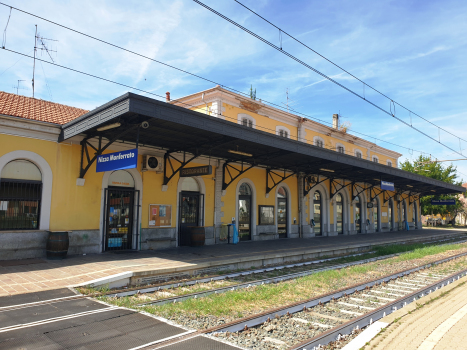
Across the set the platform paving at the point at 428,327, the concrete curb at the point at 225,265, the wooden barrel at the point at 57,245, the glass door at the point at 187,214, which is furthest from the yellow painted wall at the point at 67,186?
the platform paving at the point at 428,327

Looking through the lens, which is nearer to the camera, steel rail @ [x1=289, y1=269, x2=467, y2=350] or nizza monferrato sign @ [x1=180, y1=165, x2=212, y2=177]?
steel rail @ [x1=289, y1=269, x2=467, y2=350]

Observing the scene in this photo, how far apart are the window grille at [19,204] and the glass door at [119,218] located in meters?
2.15

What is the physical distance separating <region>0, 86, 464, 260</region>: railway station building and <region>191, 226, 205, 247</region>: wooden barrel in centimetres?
12

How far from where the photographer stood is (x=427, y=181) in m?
24.6

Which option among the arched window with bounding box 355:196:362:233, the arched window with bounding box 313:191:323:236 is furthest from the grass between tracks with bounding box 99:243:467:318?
the arched window with bounding box 355:196:362:233

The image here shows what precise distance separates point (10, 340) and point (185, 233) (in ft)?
29.6

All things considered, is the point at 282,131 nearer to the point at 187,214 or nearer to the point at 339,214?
the point at 339,214

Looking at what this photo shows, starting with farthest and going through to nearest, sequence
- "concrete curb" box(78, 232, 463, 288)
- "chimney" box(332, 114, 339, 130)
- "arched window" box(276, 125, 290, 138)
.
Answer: "chimney" box(332, 114, 339, 130)
"arched window" box(276, 125, 290, 138)
"concrete curb" box(78, 232, 463, 288)

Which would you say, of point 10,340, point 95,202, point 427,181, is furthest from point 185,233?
point 427,181

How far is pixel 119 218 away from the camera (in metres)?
11.8

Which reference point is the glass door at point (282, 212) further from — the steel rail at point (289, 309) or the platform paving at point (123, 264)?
the steel rail at point (289, 309)

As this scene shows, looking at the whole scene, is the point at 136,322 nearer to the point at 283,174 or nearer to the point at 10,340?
the point at 10,340

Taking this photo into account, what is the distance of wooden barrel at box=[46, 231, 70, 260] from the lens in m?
9.49

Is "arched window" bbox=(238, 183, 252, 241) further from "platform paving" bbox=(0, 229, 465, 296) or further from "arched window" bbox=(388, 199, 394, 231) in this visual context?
"arched window" bbox=(388, 199, 394, 231)
